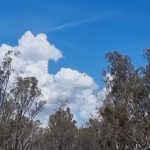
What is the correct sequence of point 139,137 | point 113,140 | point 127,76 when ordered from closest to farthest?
point 139,137 → point 127,76 → point 113,140

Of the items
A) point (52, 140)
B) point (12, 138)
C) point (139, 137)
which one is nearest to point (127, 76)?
point (139, 137)

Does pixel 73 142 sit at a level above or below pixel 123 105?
above

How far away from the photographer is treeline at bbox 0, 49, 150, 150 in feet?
132

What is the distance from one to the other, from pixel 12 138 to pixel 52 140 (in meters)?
23.5

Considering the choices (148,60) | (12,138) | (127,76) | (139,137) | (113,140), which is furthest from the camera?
(12,138)

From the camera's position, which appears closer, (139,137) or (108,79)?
(139,137)

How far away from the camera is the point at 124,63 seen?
47.6 meters

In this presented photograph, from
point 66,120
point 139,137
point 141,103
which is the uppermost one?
point 66,120

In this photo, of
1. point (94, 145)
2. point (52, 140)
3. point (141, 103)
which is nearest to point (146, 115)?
point (141, 103)

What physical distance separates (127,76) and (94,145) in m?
34.2

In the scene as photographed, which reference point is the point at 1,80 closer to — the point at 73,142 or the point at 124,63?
the point at 124,63

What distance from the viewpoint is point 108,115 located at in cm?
4244

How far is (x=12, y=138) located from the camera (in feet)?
204

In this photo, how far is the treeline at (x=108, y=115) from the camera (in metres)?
40.1
